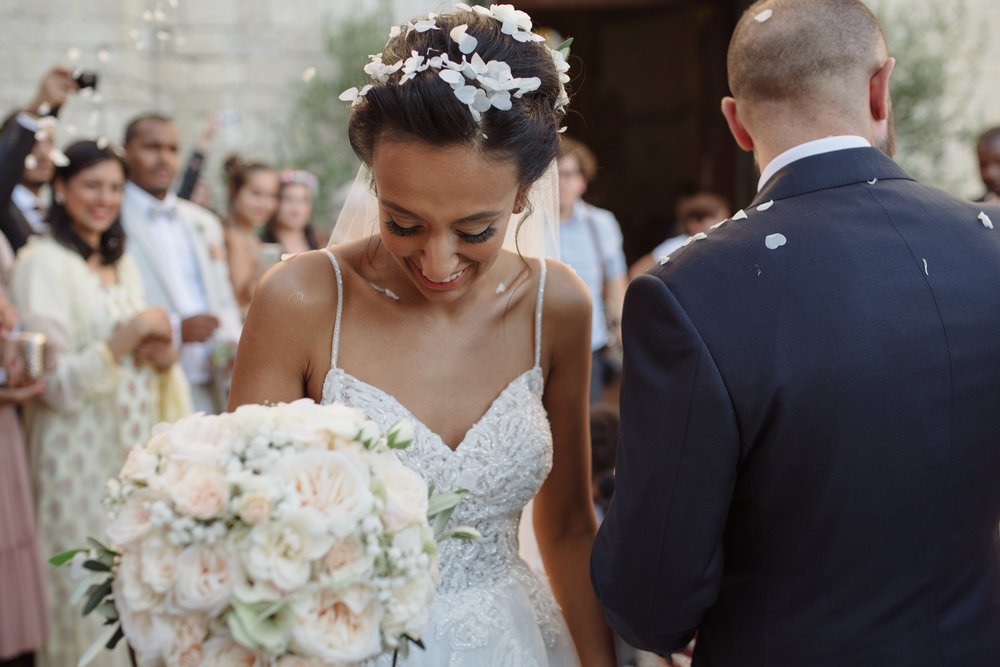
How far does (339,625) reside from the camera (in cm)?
145

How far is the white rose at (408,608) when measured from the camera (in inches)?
58.5

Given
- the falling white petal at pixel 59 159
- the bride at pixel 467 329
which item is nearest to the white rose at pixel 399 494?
the bride at pixel 467 329

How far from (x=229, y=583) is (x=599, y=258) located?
6108 mm

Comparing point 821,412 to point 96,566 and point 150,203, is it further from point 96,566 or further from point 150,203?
point 150,203

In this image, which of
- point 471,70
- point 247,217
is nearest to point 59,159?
point 247,217

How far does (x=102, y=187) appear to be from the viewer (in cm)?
485

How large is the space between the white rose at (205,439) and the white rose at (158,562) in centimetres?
12

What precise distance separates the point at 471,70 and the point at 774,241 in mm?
642

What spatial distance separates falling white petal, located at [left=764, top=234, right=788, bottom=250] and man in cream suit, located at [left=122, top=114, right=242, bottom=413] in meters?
3.87

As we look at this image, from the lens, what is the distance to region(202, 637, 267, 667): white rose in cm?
145

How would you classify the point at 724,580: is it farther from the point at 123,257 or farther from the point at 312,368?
the point at 123,257

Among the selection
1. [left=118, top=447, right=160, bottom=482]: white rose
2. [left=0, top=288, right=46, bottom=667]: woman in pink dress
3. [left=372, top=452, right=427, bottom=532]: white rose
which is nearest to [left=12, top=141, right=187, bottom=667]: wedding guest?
[left=0, top=288, right=46, bottom=667]: woman in pink dress

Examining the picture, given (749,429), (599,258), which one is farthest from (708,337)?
(599,258)

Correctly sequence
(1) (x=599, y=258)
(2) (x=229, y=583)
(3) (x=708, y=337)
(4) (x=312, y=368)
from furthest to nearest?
(1) (x=599, y=258)
(4) (x=312, y=368)
(3) (x=708, y=337)
(2) (x=229, y=583)
